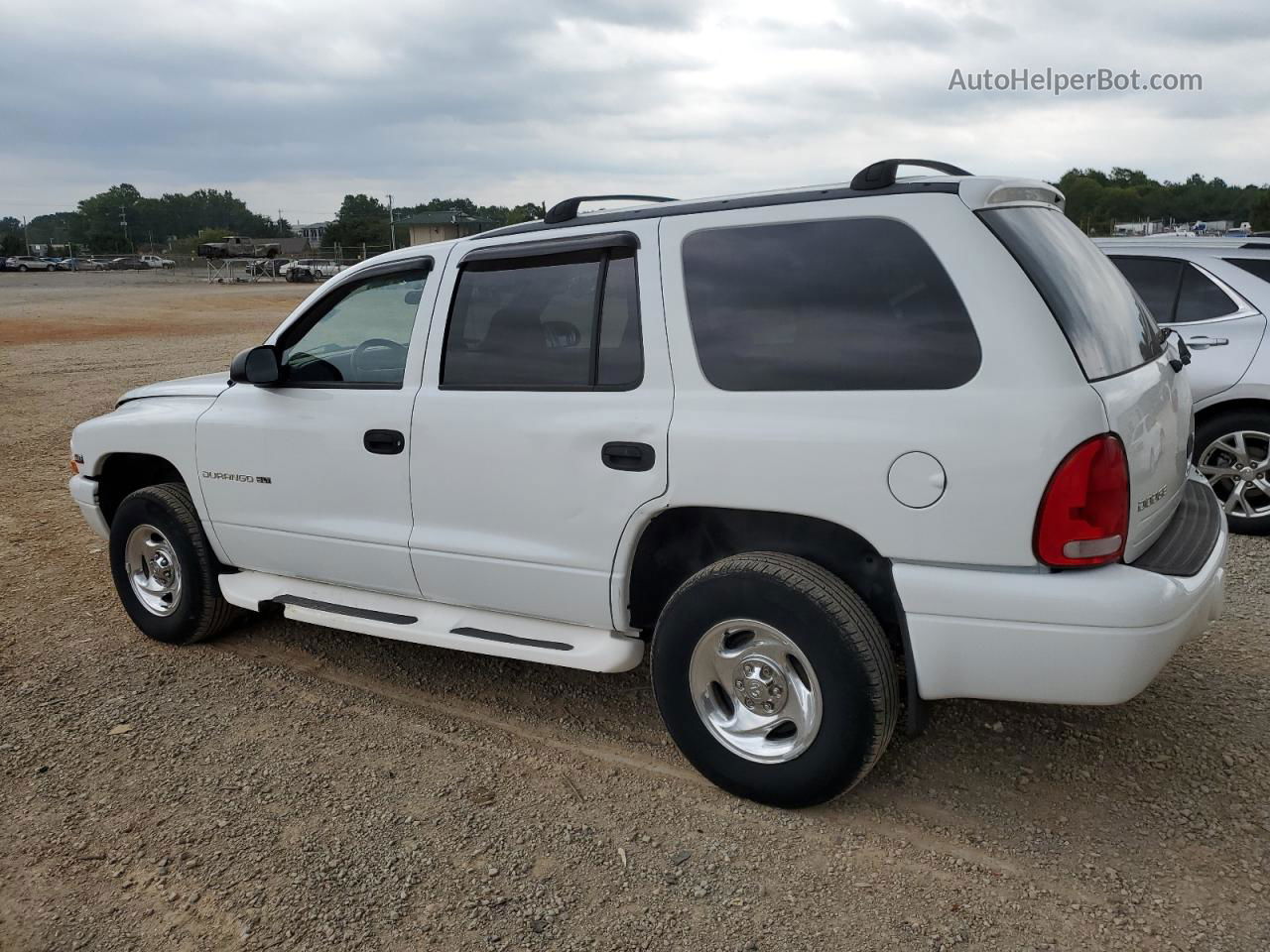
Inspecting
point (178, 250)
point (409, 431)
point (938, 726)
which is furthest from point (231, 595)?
point (178, 250)

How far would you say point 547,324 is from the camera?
11.8 ft

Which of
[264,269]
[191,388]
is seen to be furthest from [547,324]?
[264,269]

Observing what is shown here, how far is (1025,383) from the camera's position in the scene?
8.87ft

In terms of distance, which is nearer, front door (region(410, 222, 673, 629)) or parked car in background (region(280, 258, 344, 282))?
front door (region(410, 222, 673, 629))

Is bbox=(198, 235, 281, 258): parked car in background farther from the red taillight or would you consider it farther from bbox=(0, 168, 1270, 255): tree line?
the red taillight

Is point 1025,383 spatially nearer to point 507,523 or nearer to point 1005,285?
point 1005,285

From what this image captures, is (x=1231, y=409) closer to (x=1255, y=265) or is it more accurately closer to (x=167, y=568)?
(x=1255, y=265)

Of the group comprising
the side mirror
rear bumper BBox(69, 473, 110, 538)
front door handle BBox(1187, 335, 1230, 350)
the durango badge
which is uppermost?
the side mirror

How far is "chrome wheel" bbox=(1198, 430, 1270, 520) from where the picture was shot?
5.90 meters

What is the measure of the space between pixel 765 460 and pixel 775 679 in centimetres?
69

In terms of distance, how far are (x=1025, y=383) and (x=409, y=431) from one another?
2.19 m

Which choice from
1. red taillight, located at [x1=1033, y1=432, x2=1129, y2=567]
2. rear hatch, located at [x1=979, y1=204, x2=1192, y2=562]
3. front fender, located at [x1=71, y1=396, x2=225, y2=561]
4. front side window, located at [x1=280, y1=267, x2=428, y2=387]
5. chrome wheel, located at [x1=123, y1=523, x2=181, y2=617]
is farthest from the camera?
chrome wheel, located at [x1=123, y1=523, x2=181, y2=617]

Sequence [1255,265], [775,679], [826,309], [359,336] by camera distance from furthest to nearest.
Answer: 1. [1255,265]
2. [359,336]
3. [775,679]
4. [826,309]

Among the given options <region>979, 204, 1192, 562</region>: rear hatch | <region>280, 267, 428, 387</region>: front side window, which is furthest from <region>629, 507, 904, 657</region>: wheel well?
<region>280, 267, 428, 387</region>: front side window
